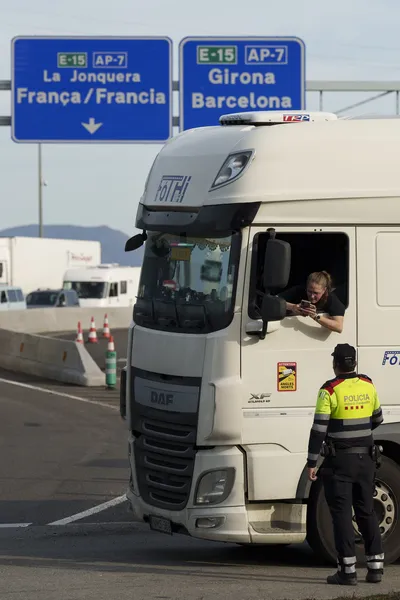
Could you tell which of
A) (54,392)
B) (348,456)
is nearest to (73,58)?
(54,392)

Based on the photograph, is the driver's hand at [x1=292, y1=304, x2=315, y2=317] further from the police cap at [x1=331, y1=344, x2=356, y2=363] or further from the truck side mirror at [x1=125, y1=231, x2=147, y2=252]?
the truck side mirror at [x1=125, y1=231, x2=147, y2=252]

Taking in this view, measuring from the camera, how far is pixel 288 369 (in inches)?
386

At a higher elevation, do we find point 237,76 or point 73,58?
point 73,58

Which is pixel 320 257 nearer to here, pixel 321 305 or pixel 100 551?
pixel 321 305

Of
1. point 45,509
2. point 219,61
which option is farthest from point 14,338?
point 45,509

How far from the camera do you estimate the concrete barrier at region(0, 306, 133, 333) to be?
42.4 meters

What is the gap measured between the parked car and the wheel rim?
3952 cm

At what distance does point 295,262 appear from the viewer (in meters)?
10.0

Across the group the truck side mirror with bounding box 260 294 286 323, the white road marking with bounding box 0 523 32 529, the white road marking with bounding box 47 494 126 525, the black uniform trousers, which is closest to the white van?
the white road marking with bounding box 47 494 126 525

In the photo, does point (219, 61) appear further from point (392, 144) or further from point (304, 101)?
point (392, 144)

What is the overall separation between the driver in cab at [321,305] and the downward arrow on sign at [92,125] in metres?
16.5

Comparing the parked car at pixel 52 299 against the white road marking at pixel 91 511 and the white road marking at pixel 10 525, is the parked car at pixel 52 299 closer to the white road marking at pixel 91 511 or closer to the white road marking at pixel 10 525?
the white road marking at pixel 91 511

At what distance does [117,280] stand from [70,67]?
29499 mm

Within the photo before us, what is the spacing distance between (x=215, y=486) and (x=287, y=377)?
0.96m
